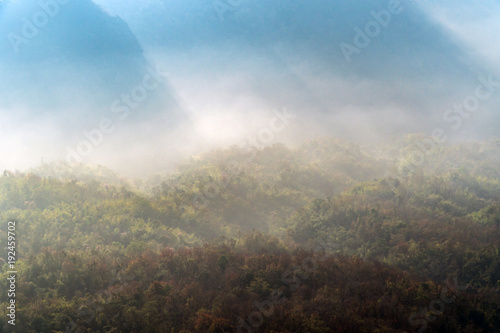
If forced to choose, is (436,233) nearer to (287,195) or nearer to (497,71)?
(287,195)

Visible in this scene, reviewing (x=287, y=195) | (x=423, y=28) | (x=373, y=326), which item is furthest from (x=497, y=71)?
(x=373, y=326)

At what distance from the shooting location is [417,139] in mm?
30094

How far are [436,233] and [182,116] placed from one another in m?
30.9

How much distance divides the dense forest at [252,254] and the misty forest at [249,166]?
0.07 metres
